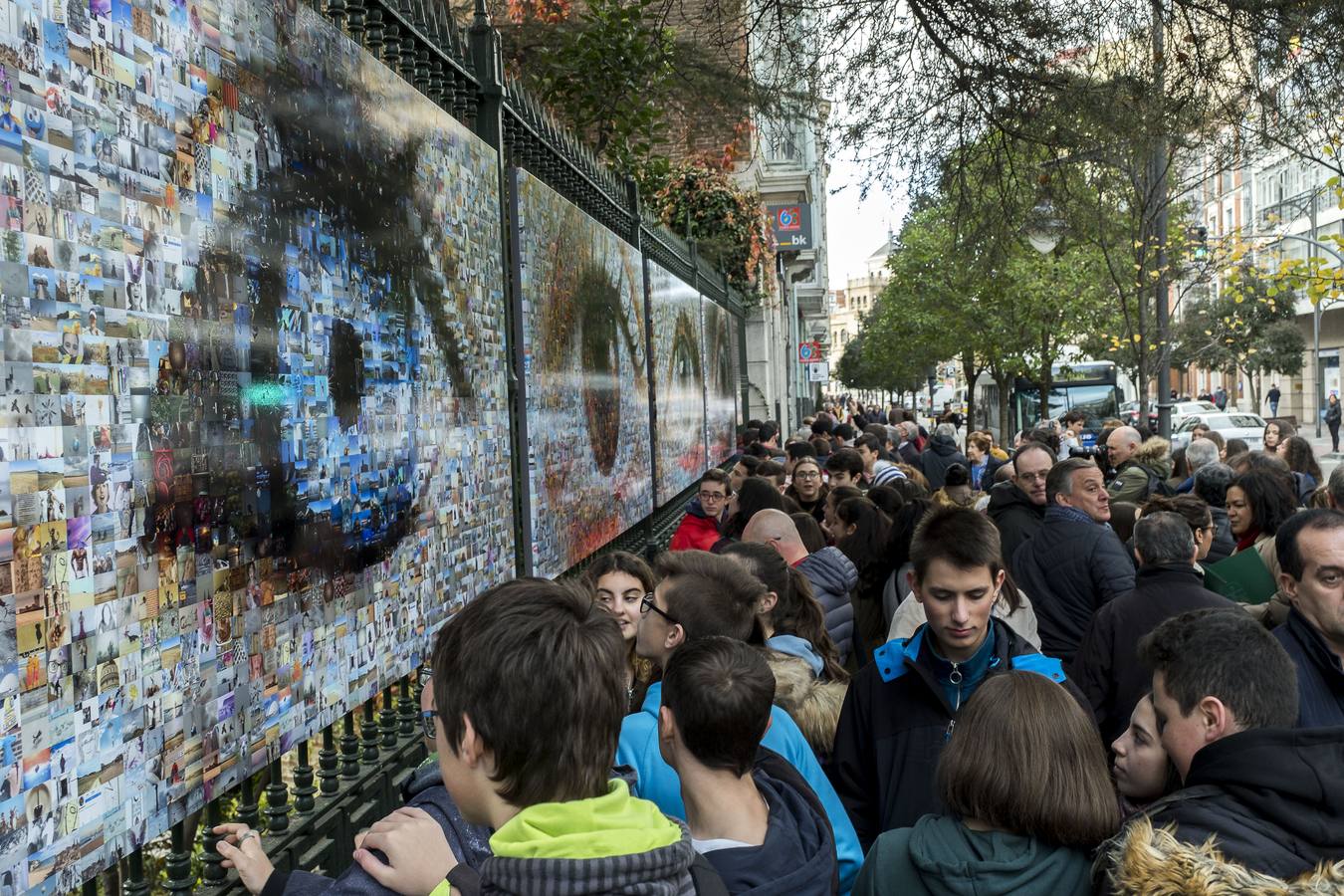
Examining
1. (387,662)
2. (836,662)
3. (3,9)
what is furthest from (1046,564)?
(3,9)

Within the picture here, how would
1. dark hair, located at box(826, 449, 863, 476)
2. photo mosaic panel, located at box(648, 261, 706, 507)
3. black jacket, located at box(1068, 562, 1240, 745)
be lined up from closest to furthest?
black jacket, located at box(1068, 562, 1240, 745) → dark hair, located at box(826, 449, 863, 476) → photo mosaic panel, located at box(648, 261, 706, 507)

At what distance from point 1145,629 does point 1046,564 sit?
113 cm

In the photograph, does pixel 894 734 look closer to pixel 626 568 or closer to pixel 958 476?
pixel 626 568

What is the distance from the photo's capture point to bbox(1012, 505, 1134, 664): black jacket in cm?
609

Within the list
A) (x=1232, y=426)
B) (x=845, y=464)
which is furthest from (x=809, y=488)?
(x=1232, y=426)

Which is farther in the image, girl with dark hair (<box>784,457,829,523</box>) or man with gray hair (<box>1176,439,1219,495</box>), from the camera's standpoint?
man with gray hair (<box>1176,439,1219,495</box>)

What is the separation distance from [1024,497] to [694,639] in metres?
5.12

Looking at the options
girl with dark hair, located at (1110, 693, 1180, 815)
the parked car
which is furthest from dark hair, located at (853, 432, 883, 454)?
the parked car

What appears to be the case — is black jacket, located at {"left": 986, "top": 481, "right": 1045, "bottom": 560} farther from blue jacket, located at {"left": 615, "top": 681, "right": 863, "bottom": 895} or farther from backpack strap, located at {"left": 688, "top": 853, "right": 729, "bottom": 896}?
backpack strap, located at {"left": 688, "top": 853, "right": 729, "bottom": 896}

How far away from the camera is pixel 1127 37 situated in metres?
8.34

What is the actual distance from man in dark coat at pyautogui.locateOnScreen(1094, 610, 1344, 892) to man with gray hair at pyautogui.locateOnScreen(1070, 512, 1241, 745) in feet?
6.63

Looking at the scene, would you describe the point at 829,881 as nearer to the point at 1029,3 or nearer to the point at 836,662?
the point at 836,662

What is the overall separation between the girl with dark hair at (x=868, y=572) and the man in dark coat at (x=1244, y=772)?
3.41 meters

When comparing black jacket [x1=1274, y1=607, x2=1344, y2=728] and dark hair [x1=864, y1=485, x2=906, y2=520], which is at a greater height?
dark hair [x1=864, y1=485, x2=906, y2=520]
